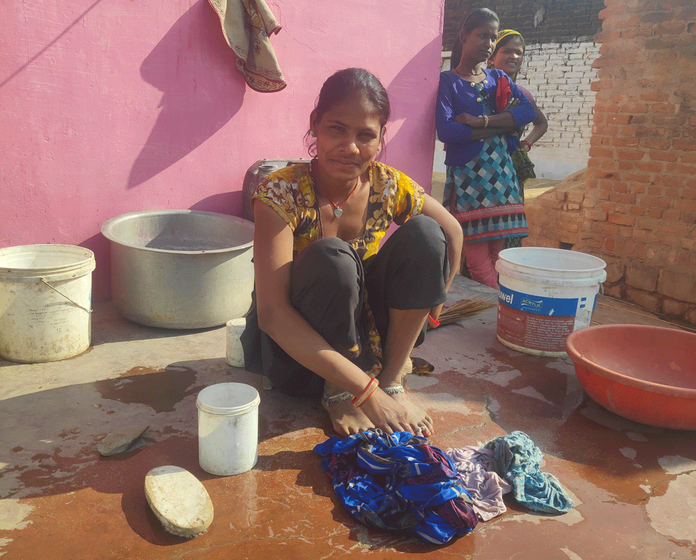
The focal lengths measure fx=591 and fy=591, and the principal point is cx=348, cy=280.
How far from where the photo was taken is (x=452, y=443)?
210 centimetres

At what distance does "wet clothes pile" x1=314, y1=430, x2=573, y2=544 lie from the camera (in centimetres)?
162

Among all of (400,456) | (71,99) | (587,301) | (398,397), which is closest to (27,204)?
(71,99)

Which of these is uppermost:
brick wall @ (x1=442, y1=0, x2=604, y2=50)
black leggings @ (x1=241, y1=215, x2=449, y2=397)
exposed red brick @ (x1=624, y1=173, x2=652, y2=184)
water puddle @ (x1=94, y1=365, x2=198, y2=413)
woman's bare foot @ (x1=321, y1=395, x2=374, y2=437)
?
brick wall @ (x1=442, y1=0, x2=604, y2=50)

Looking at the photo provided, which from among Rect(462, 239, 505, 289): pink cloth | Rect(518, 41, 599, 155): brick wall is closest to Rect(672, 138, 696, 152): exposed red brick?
Rect(462, 239, 505, 289): pink cloth

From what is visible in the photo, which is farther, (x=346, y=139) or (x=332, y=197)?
(x=332, y=197)

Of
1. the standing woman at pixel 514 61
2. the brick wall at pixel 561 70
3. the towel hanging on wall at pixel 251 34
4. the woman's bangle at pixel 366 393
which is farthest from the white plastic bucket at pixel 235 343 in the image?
the brick wall at pixel 561 70

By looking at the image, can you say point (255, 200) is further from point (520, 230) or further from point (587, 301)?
point (520, 230)

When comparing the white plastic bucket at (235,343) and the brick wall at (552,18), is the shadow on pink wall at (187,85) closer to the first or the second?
the white plastic bucket at (235,343)

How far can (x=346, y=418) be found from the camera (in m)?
2.11

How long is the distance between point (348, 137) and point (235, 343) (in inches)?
43.5

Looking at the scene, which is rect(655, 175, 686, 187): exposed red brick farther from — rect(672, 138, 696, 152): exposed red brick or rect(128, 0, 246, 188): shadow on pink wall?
rect(128, 0, 246, 188): shadow on pink wall

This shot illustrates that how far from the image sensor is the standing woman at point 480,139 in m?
4.03

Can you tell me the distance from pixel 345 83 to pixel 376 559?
56.4 inches

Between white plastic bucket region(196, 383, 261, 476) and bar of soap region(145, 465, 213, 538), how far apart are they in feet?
0.35
